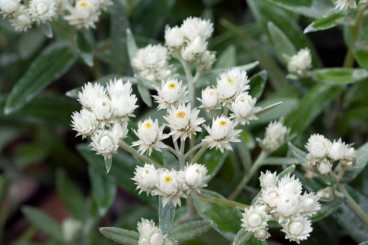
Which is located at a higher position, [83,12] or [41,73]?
[83,12]

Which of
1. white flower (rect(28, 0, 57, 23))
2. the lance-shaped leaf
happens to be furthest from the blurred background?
white flower (rect(28, 0, 57, 23))

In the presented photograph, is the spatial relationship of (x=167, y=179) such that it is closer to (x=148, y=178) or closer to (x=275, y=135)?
(x=148, y=178)

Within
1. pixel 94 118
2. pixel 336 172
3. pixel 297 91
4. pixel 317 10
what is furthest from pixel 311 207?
pixel 297 91

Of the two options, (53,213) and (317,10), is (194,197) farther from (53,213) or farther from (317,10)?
(53,213)

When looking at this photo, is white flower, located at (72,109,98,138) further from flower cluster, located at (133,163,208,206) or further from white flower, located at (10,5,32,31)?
white flower, located at (10,5,32,31)

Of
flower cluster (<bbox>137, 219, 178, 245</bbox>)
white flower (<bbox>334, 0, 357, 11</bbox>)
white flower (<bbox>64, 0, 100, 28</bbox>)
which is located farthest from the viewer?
white flower (<bbox>64, 0, 100, 28</bbox>)

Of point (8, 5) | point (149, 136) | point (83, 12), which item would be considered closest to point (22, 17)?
point (8, 5)
